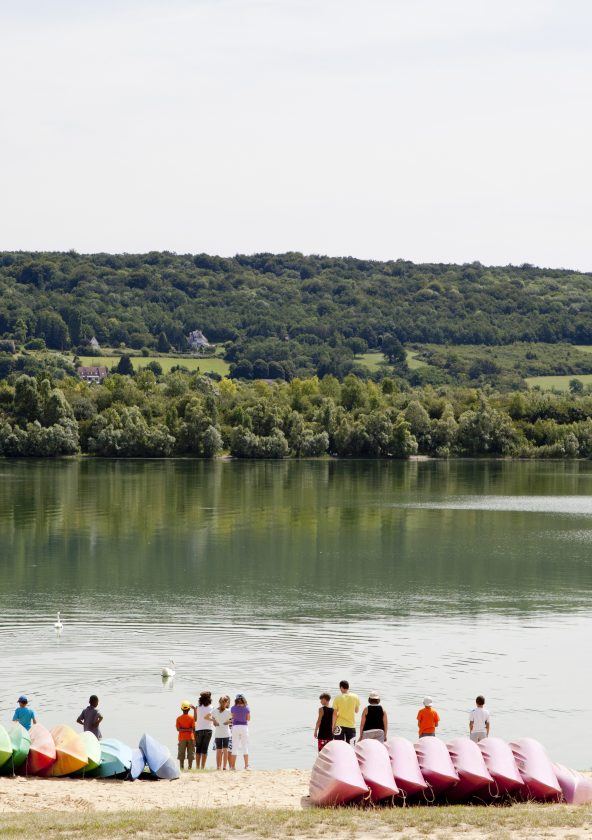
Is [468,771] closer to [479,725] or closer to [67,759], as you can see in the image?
[479,725]

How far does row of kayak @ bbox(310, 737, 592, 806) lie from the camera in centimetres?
1922

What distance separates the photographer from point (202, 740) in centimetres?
2417

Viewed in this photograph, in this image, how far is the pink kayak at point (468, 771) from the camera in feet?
64.1

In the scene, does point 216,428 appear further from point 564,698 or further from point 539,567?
point 564,698

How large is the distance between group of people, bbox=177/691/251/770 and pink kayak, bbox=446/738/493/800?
Answer: 5.14 metres

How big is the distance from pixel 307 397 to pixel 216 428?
772 inches

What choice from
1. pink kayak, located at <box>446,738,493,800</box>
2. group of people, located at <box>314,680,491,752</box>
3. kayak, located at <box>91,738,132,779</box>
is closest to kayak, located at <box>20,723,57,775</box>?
kayak, located at <box>91,738,132,779</box>

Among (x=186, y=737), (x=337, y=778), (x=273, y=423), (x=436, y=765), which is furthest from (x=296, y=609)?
(x=273, y=423)

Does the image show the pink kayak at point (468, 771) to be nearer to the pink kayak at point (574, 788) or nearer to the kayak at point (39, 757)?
the pink kayak at point (574, 788)

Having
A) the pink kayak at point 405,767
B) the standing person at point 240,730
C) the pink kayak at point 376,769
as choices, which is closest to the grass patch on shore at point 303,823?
the pink kayak at point 376,769

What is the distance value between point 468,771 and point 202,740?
6.48 m

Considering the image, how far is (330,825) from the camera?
1784 cm

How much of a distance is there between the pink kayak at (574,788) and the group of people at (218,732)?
6398 millimetres

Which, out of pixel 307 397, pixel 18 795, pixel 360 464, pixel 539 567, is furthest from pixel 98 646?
pixel 307 397
